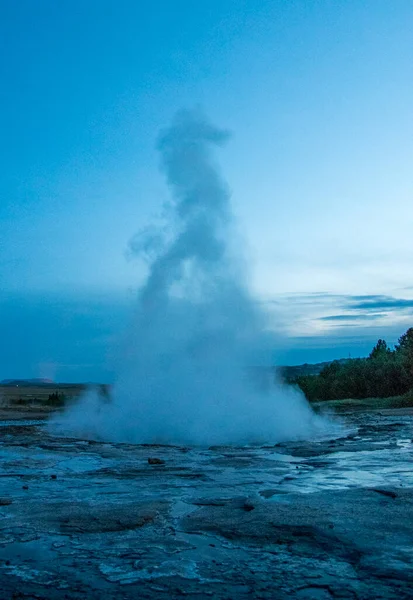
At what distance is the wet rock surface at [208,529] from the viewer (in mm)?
4289

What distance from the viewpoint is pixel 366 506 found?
6.80 metres

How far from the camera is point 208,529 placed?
5.92 m

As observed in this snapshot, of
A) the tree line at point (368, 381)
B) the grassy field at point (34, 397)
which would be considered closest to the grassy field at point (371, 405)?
the tree line at point (368, 381)

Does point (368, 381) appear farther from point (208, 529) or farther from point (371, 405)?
point (208, 529)

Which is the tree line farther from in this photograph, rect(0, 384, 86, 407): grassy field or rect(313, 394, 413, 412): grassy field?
rect(0, 384, 86, 407): grassy field

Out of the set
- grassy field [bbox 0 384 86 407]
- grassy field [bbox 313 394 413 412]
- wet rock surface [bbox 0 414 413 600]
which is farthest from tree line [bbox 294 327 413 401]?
wet rock surface [bbox 0 414 413 600]

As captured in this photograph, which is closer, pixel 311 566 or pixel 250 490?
pixel 311 566

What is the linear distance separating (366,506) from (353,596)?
2950 mm

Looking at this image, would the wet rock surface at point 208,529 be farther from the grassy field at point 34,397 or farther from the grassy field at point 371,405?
the grassy field at point 371,405

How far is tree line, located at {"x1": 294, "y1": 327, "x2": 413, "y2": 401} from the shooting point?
4075 cm

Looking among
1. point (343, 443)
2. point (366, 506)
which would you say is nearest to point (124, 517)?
point (366, 506)

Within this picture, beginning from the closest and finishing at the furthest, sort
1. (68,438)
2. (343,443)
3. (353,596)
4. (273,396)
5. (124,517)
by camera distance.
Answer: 1. (353,596)
2. (124,517)
3. (343,443)
4. (68,438)
5. (273,396)

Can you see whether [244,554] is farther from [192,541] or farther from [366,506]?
[366,506]

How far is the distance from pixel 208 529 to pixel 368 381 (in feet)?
128
